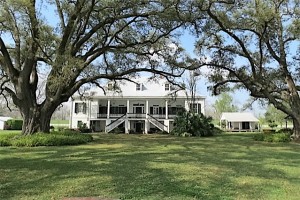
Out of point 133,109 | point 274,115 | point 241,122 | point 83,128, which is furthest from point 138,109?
point 274,115

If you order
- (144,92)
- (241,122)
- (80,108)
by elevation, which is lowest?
(241,122)

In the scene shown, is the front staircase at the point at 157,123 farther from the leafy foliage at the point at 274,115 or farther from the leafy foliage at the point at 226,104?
the leafy foliage at the point at 226,104

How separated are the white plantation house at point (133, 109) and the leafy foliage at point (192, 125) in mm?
7171

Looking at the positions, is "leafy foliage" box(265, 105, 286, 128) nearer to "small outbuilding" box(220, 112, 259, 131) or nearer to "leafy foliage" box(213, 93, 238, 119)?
"small outbuilding" box(220, 112, 259, 131)

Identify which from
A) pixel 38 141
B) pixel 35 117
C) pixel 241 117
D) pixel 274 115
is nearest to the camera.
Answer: pixel 38 141

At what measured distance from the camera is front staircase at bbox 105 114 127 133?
38250 millimetres

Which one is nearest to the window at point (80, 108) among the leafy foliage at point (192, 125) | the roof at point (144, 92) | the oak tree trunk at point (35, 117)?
the roof at point (144, 92)

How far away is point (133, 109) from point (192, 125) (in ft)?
41.5

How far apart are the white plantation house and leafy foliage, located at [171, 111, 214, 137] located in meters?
7.17

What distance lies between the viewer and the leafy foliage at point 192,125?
3034cm

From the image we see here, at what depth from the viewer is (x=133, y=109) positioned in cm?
4144

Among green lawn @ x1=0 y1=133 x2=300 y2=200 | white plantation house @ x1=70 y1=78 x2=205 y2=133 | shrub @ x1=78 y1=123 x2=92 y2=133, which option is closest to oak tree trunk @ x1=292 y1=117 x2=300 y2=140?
green lawn @ x1=0 y1=133 x2=300 y2=200

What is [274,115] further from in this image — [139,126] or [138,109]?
[139,126]

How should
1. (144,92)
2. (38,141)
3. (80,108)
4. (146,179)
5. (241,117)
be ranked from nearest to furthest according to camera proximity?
(146,179) → (38,141) → (144,92) → (80,108) → (241,117)
